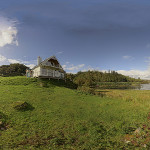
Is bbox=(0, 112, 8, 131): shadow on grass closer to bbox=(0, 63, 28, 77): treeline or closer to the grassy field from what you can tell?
the grassy field

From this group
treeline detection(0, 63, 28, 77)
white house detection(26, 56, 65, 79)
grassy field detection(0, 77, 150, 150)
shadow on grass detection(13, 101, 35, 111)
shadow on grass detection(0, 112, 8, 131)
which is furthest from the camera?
treeline detection(0, 63, 28, 77)

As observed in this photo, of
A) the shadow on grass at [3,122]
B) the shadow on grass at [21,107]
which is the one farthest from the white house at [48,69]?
the shadow on grass at [3,122]

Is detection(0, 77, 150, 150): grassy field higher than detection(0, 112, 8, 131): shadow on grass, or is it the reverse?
detection(0, 112, 8, 131): shadow on grass

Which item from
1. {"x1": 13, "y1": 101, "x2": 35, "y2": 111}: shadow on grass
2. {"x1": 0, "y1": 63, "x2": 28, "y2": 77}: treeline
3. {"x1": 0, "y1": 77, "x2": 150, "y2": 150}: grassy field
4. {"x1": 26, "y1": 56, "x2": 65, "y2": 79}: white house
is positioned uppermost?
{"x1": 0, "y1": 63, "x2": 28, "y2": 77}: treeline

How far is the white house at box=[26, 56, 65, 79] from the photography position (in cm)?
3110

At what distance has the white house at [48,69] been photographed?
31.1m

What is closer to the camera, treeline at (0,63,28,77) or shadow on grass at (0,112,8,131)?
shadow on grass at (0,112,8,131)

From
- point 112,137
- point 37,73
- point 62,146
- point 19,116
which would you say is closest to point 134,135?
point 112,137

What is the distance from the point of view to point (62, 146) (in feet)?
22.2

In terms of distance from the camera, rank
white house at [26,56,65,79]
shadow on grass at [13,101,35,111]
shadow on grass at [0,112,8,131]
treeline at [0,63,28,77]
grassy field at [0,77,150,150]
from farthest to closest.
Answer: treeline at [0,63,28,77]
white house at [26,56,65,79]
shadow on grass at [13,101,35,111]
shadow on grass at [0,112,8,131]
grassy field at [0,77,150,150]

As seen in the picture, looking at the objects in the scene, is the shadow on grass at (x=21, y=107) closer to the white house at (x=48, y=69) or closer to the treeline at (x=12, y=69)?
the white house at (x=48, y=69)

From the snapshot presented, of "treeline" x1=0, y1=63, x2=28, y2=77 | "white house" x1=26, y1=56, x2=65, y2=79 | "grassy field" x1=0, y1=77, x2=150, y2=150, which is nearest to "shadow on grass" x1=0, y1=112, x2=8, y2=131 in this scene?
"grassy field" x1=0, y1=77, x2=150, y2=150

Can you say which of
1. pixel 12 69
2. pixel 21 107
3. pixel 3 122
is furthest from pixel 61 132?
pixel 12 69

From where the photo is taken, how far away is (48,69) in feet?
108
